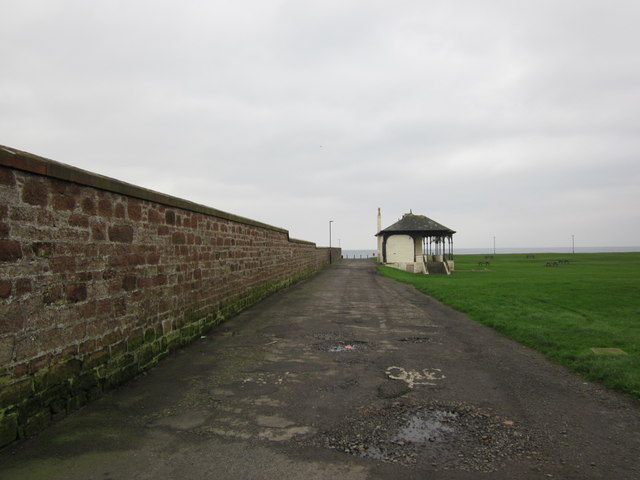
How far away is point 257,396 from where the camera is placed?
171 inches

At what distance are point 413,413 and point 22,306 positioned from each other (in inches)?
155

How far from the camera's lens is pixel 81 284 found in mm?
4320

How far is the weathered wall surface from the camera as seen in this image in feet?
11.3

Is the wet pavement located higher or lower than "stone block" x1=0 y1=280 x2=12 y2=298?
lower

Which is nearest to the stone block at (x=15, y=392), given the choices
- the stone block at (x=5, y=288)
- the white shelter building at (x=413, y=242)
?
the stone block at (x=5, y=288)

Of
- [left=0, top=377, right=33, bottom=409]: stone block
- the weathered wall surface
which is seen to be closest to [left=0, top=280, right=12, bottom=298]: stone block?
the weathered wall surface

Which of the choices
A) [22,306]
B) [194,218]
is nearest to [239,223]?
[194,218]

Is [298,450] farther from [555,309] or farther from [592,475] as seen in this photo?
[555,309]

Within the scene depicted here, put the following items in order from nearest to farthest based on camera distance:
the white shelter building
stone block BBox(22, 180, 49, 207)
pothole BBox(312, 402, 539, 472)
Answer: pothole BBox(312, 402, 539, 472)
stone block BBox(22, 180, 49, 207)
the white shelter building

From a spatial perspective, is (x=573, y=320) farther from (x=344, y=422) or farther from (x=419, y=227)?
(x=419, y=227)

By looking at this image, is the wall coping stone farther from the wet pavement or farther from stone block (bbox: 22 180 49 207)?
the wet pavement

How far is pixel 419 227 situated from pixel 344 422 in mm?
35067

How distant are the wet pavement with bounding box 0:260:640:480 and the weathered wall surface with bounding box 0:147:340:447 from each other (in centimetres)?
34

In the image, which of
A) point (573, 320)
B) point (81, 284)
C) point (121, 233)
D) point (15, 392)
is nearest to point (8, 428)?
point (15, 392)
